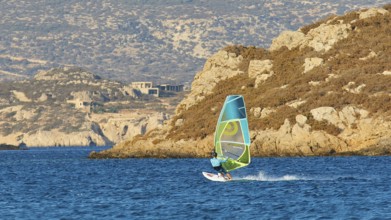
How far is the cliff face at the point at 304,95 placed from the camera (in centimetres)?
13812

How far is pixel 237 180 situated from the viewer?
9138cm

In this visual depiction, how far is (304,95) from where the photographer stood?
15188cm

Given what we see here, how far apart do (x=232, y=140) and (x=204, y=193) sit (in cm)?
600

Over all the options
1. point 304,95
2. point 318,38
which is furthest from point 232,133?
point 318,38

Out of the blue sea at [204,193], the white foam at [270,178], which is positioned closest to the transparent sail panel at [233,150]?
the blue sea at [204,193]

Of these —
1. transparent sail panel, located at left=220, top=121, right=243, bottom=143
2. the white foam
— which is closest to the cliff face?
the white foam

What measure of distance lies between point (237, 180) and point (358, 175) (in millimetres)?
11054

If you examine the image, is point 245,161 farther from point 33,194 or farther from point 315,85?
point 315,85

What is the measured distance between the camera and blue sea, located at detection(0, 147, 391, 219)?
67.5 m

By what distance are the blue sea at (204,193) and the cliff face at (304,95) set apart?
19773 millimetres

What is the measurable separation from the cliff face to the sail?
51.7 meters

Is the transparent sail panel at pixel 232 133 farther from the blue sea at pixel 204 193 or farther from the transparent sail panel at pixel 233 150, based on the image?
the blue sea at pixel 204 193

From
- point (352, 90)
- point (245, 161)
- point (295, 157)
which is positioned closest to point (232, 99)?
point (245, 161)

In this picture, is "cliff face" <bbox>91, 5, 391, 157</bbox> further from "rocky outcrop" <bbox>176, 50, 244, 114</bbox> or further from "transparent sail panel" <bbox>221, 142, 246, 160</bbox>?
"transparent sail panel" <bbox>221, 142, 246, 160</bbox>
